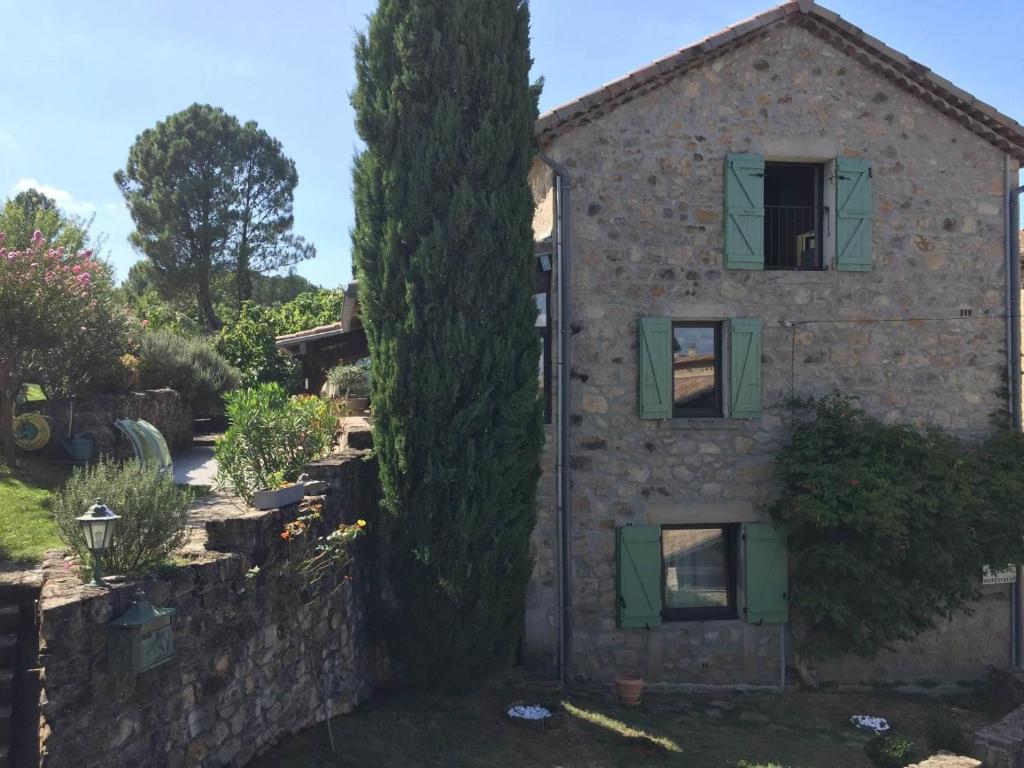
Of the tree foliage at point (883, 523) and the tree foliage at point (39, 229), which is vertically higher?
the tree foliage at point (39, 229)

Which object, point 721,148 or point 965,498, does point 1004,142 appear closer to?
point 721,148

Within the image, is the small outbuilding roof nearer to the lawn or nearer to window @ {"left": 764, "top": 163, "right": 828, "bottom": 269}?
window @ {"left": 764, "top": 163, "right": 828, "bottom": 269}

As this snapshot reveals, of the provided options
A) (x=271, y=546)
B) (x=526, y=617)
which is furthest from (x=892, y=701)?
(x=271, y=546)

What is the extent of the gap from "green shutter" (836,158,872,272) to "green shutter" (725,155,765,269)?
96 centimetres

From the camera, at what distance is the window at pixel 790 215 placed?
10484 mm

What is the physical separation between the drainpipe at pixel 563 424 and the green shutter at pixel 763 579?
2.12 m

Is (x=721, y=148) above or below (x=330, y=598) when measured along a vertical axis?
above

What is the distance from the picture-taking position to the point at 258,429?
7.45m

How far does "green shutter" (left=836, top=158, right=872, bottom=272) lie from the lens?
9.88 metres

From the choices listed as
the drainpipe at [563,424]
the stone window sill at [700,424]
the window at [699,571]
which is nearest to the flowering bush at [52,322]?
the drainpipe at [563,424]

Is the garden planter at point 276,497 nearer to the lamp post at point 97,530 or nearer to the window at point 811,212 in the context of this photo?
the lamp post at point 97,530

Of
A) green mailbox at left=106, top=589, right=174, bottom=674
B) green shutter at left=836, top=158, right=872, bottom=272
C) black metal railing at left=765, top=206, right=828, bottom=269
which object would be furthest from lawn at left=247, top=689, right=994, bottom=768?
black metal railing at left=765, top=206, right=828, bottom=269

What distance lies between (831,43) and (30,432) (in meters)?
10.4

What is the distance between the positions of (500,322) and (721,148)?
3757 millimetres
